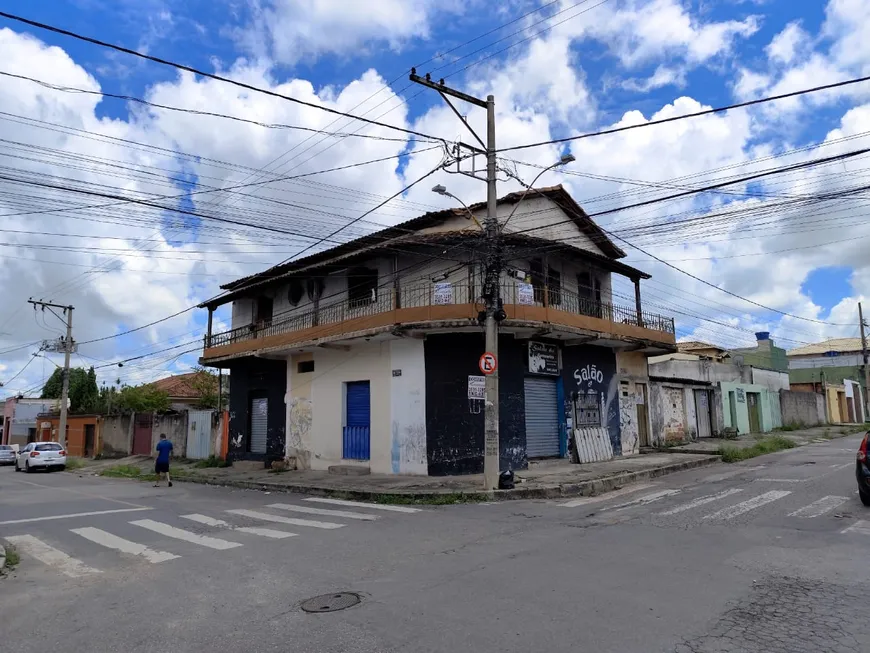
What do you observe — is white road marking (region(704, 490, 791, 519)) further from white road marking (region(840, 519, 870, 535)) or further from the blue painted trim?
the blue painted trim

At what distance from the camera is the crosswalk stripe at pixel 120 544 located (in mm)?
8297

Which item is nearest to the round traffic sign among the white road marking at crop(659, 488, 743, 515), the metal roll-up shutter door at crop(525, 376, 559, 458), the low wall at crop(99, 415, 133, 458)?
the white road marking at crop(659, 488, 743, 515)

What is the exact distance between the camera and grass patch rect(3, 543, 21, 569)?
27.1ft

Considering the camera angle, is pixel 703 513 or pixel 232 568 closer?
pixel 232 568

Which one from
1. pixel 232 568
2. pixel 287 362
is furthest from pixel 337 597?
pixel 287 362

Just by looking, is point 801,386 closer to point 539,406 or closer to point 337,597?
point 539,406

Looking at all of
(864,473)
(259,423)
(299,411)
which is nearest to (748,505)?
(864,473)

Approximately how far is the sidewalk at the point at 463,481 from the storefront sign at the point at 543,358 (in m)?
2.87

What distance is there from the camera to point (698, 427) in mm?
28703

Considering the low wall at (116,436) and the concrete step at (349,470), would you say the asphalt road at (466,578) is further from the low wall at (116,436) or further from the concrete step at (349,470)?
the low wall at (116,436)

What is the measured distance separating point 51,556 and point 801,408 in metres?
43.5

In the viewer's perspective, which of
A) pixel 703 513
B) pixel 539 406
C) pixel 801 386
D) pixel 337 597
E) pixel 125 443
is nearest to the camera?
pixel 337 597

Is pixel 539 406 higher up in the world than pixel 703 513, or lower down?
higher up

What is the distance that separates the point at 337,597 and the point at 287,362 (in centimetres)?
1715
